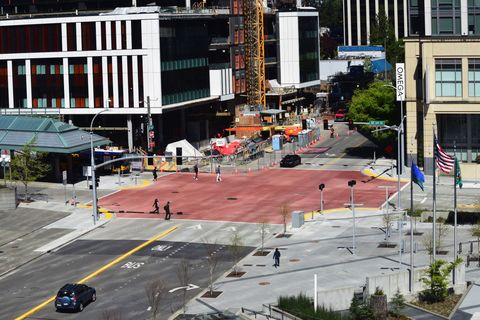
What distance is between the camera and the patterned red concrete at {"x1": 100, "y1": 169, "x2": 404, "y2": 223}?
100 m

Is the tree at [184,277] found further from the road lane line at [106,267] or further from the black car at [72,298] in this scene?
the black car at [72,298]

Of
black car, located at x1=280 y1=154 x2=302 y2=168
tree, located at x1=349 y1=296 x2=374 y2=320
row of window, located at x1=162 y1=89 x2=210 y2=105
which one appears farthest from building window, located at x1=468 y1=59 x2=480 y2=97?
tree, located at x1=349 y1=296 x2=374 y2=320

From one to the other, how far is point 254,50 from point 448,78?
181 feet

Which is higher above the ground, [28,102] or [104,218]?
[28,102]

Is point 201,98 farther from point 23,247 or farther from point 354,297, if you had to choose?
point 354,297

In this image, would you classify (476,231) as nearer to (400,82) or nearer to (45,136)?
(400,82)

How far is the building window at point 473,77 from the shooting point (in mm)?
114562

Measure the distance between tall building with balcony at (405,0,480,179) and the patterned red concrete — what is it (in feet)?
28.8

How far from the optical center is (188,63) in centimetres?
14525

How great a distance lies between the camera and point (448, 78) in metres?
116

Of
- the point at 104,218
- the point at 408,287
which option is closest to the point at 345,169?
the point at 104,218

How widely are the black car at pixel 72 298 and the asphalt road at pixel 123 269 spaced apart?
46 cm

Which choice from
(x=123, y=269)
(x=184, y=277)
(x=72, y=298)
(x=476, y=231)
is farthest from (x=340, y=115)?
(x=72, y=298)

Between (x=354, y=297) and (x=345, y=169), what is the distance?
6101cm
